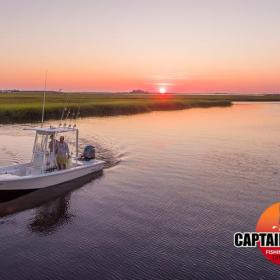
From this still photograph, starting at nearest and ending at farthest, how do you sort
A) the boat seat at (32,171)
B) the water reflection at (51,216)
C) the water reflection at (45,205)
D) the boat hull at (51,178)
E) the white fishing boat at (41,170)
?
the water reflection at (51,216) → the water reflection at (45,205) → the boat hull at (51,178) → the white fishing boat at (41,170) → the boat seat at (32,171)

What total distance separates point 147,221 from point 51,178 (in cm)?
689

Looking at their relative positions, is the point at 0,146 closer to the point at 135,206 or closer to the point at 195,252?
the point at 135,206

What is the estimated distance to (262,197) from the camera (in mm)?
19562

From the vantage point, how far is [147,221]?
16109 millimetres

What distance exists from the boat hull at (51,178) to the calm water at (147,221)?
2.22 feet

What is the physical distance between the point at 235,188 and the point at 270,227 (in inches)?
209

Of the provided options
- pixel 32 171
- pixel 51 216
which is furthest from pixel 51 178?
pixel 51 216

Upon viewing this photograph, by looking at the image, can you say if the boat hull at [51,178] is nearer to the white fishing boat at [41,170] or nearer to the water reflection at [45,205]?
the white fishing boat at [41,170]

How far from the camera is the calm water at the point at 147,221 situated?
1220 centimetres

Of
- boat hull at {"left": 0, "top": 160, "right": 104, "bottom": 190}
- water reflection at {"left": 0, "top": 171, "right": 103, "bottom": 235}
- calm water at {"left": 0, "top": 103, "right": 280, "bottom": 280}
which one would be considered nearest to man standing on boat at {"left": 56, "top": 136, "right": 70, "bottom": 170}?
boat hull at {"left": 0, "top": 160, "right": 104, "bottom": 190}

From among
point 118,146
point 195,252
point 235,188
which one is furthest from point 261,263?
point 118,146

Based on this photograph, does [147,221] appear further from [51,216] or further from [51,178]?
[51,178]

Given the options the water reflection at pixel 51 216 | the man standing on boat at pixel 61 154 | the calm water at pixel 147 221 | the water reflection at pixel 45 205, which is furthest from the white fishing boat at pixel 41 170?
the water reflection at pixel 51 216

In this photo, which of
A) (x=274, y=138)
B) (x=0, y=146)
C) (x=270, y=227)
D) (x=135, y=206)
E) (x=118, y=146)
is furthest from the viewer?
(x=274, y=138)
